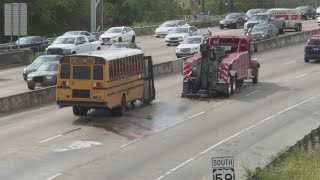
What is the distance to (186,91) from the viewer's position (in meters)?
Answer: 31.2

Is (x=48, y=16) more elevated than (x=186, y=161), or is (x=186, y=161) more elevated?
(x=48, y=16)

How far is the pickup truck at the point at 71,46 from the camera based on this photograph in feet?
156

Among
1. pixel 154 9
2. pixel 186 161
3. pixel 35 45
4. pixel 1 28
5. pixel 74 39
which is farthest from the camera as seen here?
pixel 154 9

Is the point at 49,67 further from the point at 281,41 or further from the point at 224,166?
the point at 281,41

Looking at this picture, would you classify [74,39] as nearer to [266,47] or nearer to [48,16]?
[266,47]

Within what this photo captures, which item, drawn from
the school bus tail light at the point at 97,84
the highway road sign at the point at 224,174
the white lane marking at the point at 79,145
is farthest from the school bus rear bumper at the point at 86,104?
→ the highway road sign at the point at 224,174

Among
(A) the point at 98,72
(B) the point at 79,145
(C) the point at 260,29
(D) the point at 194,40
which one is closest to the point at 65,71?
(A) the point at 98,72

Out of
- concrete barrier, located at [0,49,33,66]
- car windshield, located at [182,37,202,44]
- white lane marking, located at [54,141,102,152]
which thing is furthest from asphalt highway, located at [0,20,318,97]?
white lane marking, located at [54,141,102,152]

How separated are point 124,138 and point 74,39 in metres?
27.7

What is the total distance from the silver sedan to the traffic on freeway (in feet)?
58.6

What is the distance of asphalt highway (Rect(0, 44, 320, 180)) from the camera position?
711 inches

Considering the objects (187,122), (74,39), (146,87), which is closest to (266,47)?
(74,39)

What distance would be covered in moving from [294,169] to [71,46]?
32940 mm

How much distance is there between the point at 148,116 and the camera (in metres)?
26.8
